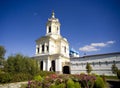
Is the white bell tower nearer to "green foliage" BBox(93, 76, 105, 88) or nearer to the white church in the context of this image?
the white church

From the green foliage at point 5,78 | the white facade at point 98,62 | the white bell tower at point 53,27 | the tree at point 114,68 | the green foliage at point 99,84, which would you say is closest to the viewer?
the green foliage at point 5,78

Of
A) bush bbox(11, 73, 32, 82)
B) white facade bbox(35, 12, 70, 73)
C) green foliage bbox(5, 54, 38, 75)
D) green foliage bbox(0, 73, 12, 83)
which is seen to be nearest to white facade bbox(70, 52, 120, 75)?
white facade bbox(35, 12, 70, 73)

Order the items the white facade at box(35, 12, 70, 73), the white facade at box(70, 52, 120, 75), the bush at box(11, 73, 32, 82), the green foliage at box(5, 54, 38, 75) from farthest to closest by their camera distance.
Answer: the white facade at box(35, 12, 70, 73)
the white facade at box(70, 52, 120, 75)
the green foliage at box(5, 54, 38, 75)
the bush at box(11, 73, 32, 82)

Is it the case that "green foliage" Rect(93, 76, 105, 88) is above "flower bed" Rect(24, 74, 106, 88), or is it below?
below

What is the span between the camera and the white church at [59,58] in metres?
29.3

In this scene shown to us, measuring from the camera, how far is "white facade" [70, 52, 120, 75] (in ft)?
92.9

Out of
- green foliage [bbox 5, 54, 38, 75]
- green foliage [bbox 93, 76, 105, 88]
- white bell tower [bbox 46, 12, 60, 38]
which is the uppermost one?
white bell tower [bbox 46, 12, 60, 38]

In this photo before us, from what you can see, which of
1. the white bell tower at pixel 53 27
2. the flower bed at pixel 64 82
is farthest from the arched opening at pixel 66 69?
the flower bed at pixel 64 82

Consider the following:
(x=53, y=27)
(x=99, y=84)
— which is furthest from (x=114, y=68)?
(x=53, y=27)

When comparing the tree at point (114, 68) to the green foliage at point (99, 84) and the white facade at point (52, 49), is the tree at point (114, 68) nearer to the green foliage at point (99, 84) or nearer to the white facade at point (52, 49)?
the green foliage at point (99, 84)

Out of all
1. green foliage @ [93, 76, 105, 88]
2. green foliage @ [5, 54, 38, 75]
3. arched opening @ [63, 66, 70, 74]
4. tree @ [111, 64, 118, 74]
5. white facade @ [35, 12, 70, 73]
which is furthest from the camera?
arched opening @ [63, 66, 70, 74]

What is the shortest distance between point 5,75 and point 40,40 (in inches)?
1009

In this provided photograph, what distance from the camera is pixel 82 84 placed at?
16.4 m

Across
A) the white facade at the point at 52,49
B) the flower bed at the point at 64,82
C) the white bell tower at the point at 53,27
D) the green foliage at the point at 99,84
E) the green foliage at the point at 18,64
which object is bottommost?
the green foliage at the point at 99,84
